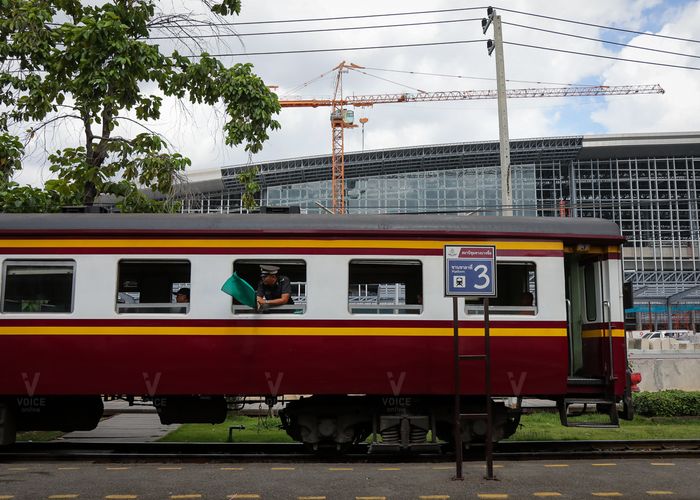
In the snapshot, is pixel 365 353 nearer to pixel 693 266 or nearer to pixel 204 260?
pixel 204 260

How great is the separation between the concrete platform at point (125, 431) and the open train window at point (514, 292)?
6198mm

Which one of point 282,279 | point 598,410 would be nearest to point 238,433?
point 282,279

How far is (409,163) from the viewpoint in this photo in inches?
2436

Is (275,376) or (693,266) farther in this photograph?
(693,266)

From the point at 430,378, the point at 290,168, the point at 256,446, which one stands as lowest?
the point at 256,446

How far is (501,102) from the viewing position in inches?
701

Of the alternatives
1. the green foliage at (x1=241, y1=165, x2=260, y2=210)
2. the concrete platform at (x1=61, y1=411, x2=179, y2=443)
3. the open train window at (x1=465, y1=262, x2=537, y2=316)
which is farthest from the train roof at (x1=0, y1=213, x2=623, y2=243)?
the concrete platform at (x1=61, y1=411, x2=179, y2=443)

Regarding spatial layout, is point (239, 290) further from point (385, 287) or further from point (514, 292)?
point (514, 292)

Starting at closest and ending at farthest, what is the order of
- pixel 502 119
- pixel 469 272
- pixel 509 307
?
1. pixel 469 272
2. pixel 509 307
3. pixel 502 119

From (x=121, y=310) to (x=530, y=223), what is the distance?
19.4ft

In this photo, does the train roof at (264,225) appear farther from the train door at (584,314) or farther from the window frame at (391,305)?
the train door at (584,314)

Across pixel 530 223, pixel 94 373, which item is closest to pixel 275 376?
pixel 94 373

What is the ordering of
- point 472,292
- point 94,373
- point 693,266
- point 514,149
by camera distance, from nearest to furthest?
1. point 472,292
2. point 94,373
3. point 514,149
4. point 693,266

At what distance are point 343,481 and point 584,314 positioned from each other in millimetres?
4831
